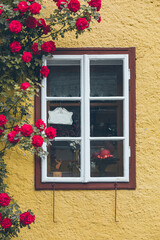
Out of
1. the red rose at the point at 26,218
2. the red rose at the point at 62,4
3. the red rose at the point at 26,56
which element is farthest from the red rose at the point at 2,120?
the red rose at the point at 62,4

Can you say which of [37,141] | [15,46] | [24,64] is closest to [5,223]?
[37,141]

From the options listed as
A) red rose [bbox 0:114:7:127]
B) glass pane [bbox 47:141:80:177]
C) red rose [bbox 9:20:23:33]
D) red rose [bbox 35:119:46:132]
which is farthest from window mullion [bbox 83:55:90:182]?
red rose [bbox 0:114:7:127]

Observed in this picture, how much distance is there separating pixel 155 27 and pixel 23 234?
2.66m

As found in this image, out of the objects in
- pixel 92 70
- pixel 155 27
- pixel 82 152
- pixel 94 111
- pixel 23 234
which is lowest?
pixel 23 234

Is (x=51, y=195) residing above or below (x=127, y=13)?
below

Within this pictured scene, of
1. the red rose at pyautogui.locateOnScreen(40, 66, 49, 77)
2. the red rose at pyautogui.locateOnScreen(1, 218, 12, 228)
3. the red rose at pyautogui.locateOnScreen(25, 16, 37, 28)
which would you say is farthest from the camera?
the red rose at pyautogui.locateOnScreen(40, 66, 49, 77)

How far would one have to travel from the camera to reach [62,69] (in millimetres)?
3643

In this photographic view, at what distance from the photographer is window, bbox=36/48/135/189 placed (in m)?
3.54

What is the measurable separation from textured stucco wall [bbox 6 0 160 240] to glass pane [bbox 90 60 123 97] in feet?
0.63

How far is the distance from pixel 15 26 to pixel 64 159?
4.84 feet

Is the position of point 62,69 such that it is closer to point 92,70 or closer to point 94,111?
point 92,70

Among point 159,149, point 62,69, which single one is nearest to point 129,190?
point 159,149

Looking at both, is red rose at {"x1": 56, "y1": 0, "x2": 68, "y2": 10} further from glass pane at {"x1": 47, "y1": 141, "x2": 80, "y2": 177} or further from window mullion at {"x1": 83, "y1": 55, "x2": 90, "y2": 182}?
glass pane at {"x1": 47, "y1": 141, "x2": 80, "y2": 177}

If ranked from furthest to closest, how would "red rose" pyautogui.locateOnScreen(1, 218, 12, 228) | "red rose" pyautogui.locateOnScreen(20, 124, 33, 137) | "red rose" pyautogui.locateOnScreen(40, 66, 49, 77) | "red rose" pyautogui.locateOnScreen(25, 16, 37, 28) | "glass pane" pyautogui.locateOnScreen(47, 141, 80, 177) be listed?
"glass pane" pyautogui.locateOnScreen(47, 141, 80, 177) → "red rose" pyautogui.locateOnScreen(40, 66, 49, 77) → "red rose" pyautogui.locateOnScreen(25, 16, 37, 28) → "red rose" pyautogui.locateOnScreen(1, 218, 12, 228) → "red rose" pyautogui.locateOnScreen(20, 124, 33, 137)
